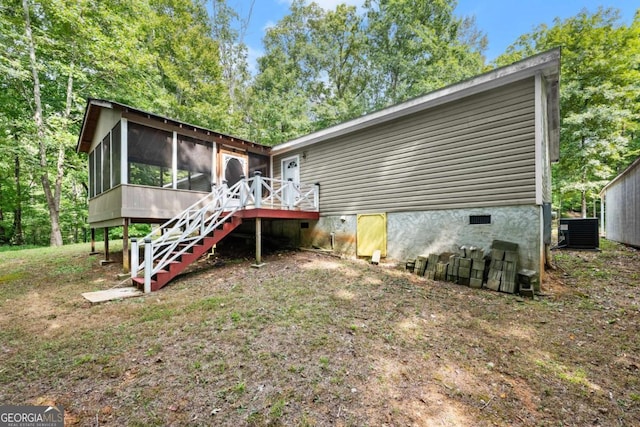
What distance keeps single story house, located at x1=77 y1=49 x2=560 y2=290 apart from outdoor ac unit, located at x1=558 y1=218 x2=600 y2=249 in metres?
3.19

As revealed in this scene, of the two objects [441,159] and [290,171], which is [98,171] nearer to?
[290,171]

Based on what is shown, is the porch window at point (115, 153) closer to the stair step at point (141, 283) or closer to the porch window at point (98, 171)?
the porch window at point (98, 171)

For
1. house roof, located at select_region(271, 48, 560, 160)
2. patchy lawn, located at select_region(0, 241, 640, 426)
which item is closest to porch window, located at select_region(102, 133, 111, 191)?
patchy lawn, located at select_region(0, 241, 640, 426)

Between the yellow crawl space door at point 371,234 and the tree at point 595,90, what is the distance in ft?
42.0

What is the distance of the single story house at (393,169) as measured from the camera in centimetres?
561

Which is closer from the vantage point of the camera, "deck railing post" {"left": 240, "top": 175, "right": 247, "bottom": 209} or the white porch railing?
the white porch railing

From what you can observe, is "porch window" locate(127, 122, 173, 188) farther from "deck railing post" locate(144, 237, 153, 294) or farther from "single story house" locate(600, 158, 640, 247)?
"single story house" locate(600, 158, 640, 247)

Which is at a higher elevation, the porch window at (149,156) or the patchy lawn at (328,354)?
the porch window at (149,156)

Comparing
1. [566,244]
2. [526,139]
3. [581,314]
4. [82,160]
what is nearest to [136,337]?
[581,314]

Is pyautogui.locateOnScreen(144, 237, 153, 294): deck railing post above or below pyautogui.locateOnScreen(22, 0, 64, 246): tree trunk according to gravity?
Result: below

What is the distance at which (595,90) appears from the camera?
13391 millimetres

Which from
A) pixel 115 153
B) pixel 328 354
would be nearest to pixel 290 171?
pixel 115 153

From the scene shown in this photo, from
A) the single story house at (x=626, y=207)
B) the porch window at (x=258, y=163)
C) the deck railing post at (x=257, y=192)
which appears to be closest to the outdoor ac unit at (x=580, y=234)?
the single story house at (x=626, y=207)

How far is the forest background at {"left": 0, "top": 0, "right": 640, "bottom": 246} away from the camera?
507 inches
